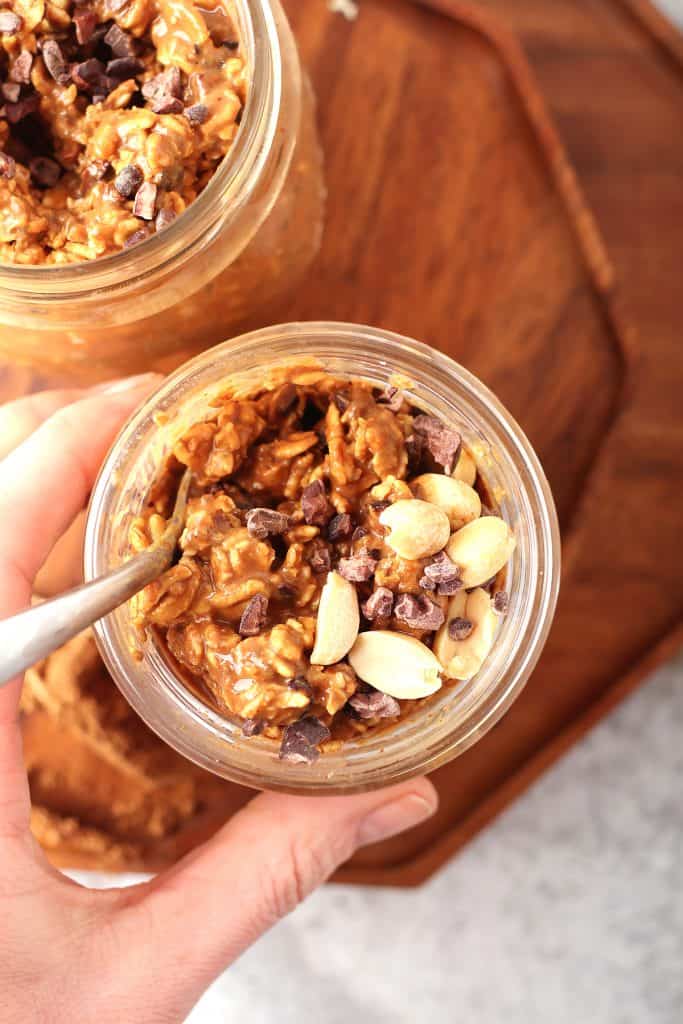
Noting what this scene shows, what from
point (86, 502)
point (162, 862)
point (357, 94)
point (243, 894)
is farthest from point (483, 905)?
point (357, 94)

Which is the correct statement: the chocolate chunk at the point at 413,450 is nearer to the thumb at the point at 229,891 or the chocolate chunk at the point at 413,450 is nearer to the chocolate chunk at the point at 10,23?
the thumb at the point at 229,891

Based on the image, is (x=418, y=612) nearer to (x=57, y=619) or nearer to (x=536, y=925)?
(x=57, y=619)

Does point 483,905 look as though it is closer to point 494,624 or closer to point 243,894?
point 243,894

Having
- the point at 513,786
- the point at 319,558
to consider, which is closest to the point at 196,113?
the point at 319,558

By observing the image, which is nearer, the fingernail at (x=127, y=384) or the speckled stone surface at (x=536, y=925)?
the fingernail at (x=127, y=384)

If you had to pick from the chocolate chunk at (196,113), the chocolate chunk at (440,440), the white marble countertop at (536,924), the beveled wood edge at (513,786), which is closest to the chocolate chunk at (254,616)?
the chocolate chunk at (440,440)

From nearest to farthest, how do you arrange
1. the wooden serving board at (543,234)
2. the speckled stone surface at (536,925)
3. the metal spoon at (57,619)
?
1. the metal spoon at (57,619)
2. the wooden serving board at (543,234)
3. the speckled stone surface at (536,925)

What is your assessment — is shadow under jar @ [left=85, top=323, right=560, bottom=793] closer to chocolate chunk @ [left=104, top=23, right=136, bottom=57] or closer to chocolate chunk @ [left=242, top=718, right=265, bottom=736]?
chocolate chunk @ [left=242, top=718, right=265, bottom=736]
